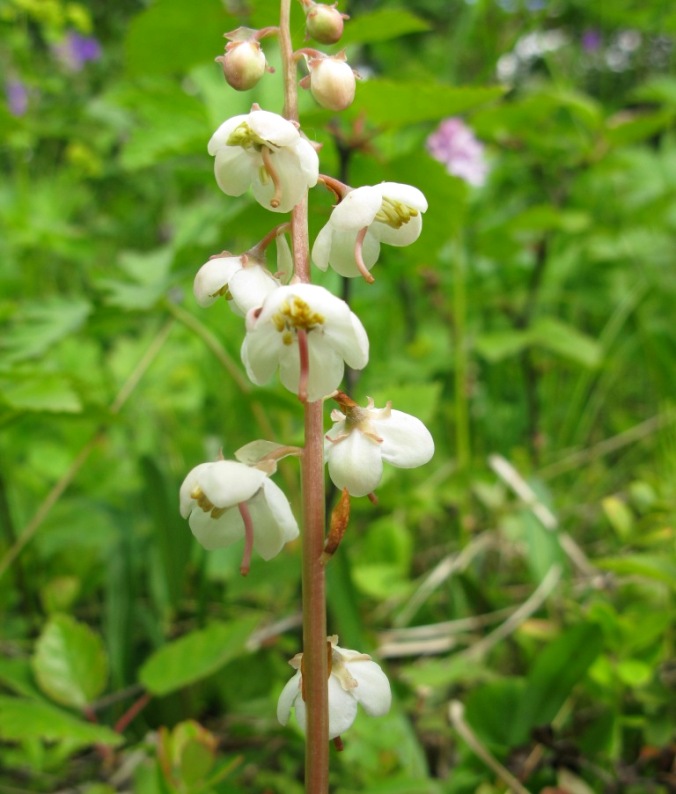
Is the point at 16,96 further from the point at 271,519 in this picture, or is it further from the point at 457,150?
the point at 271,519

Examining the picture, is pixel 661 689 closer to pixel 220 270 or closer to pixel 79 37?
pixel 220 270

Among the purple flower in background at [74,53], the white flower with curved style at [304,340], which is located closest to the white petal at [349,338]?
the white flower with curved style at [304,340]

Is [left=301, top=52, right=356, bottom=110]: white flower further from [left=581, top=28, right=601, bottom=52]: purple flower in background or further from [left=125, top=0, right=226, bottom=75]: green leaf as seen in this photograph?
[left=581, top=28, right=601, bottom=52]: purple flower in background

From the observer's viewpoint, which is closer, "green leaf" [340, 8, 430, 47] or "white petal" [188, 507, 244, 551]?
"white petal" [188, 507, 244, 551]

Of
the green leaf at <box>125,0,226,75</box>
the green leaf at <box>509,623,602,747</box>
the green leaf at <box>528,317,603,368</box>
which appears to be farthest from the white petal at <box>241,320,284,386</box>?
the green leaf at <box>528,317,603,368</box>

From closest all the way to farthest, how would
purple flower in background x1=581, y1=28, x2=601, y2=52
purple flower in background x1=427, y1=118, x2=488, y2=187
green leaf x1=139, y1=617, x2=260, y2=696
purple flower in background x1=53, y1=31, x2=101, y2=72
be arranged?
green leaf x1=139, y1=617, x2=260, y2=696 → purple flower in background x1=427, y1=118, x2=488, y2=187 → purple flower in background x1=53, y1=31, x2=101, y2=72 → purple flower in background x1=581, y1=28, x2=601, y2=52

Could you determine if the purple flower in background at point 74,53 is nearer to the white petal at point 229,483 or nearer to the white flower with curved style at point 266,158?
the white flower with curved style at point 266,158

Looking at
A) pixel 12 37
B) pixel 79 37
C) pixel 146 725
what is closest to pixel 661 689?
pixel 146 725
